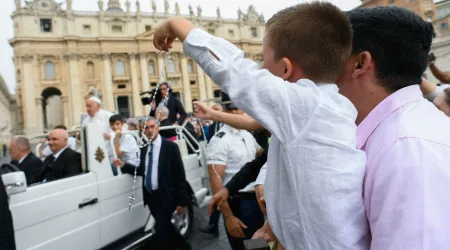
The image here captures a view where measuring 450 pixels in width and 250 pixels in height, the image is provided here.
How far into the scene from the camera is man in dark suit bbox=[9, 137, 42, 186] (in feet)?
13.1

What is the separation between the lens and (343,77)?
1.02m

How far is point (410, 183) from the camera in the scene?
27.9 inches

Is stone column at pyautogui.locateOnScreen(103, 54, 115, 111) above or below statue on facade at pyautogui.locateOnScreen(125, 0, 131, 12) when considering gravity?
below

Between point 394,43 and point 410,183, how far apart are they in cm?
46

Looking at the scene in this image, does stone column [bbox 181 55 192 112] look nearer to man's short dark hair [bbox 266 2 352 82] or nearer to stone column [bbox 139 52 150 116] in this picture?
stone column [bbox 139 52 150 116]

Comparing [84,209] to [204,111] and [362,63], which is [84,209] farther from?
[362,63]

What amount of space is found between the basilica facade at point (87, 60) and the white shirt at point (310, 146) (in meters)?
40.5

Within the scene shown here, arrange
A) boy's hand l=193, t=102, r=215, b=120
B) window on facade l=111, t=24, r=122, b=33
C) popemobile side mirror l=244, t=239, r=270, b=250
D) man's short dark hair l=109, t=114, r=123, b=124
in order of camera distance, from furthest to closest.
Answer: window on facade l=111, t=24, r=122, b=33 < man's short dark hair l=109, t=114, r=123, b=124 < boy's hand l=193, t=102, r=215, b=120 < popemobile side mirror l=244, t=239, r=270, b=250

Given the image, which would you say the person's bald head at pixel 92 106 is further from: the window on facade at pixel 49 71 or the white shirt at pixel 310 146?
the window on facade at pixel 49 71

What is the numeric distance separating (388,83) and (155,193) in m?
3.70

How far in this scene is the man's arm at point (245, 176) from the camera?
2.83m

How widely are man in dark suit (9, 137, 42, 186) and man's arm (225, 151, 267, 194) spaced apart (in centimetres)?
251

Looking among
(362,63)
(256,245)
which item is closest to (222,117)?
(256,245)

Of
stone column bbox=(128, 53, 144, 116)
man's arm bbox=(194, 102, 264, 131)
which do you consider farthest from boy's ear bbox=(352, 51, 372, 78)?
stone column bbox=(128, 53, 144, 116)
